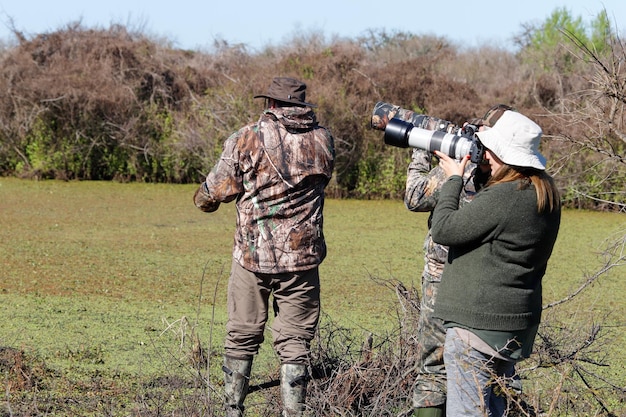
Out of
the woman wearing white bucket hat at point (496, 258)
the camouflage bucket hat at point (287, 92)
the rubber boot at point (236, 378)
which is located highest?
the camouflage bucket hat at point (287, 92)

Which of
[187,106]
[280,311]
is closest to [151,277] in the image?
[280,311]

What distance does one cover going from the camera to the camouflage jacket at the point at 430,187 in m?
3.90

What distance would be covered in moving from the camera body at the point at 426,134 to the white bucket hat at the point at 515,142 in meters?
0.10

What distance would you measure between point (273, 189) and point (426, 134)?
0.79 meters

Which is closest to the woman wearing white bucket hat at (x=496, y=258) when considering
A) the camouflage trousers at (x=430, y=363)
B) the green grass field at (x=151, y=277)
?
the camouflage trousers at (x=430, y=363)

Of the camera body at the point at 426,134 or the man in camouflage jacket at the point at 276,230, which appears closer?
the camera body at the point at 426,134

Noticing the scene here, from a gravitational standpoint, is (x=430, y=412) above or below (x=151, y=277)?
above

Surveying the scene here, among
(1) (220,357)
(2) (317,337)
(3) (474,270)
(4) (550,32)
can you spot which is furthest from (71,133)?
(4) (550,32)

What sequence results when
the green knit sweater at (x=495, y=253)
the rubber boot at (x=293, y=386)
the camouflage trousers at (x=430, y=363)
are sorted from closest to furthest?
the green knit sweater at (x=495, y=253)
the camouflage trousers at (x=430, y=363)
the rubber boot at (x=293, y=386)

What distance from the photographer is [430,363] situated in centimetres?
388

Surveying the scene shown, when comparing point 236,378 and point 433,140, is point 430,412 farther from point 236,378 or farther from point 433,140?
point 433,140

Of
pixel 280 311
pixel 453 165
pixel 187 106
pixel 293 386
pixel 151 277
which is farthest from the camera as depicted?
pixel 187 106

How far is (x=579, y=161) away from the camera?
14.7m

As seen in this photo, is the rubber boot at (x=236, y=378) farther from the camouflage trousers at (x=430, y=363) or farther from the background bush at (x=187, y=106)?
the background bush at (x=187, y=106)
